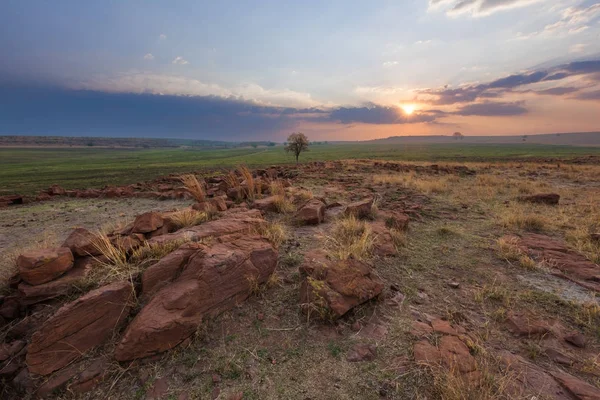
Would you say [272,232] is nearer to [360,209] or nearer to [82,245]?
[360,209]

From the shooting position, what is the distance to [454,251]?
20.8 feet

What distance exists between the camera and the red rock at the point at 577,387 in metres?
2.64

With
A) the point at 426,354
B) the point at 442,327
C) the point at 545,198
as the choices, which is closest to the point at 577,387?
the point at 442,327

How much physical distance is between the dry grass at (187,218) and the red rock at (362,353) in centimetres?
421

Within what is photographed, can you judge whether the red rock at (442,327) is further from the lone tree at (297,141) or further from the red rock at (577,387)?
the lone tree at (297,141)

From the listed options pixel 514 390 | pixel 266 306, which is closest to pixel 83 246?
pixel 266 306

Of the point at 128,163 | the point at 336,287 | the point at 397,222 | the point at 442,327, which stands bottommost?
the point at 442,327

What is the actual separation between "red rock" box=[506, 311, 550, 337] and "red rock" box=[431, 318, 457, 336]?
87cm

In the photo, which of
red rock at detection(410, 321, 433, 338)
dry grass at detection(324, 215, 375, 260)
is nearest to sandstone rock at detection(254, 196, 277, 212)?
dry grass at detection(324, 215, 375, 260)

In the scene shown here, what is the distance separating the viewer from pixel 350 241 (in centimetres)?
602

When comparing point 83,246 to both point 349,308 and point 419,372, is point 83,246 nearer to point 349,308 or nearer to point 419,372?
point 349,308

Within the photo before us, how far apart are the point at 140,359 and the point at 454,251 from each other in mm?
6225

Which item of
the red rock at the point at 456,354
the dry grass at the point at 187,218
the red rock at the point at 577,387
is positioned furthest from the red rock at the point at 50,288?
the red rock at the point at 577,387

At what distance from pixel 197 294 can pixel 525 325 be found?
434 centimetres
